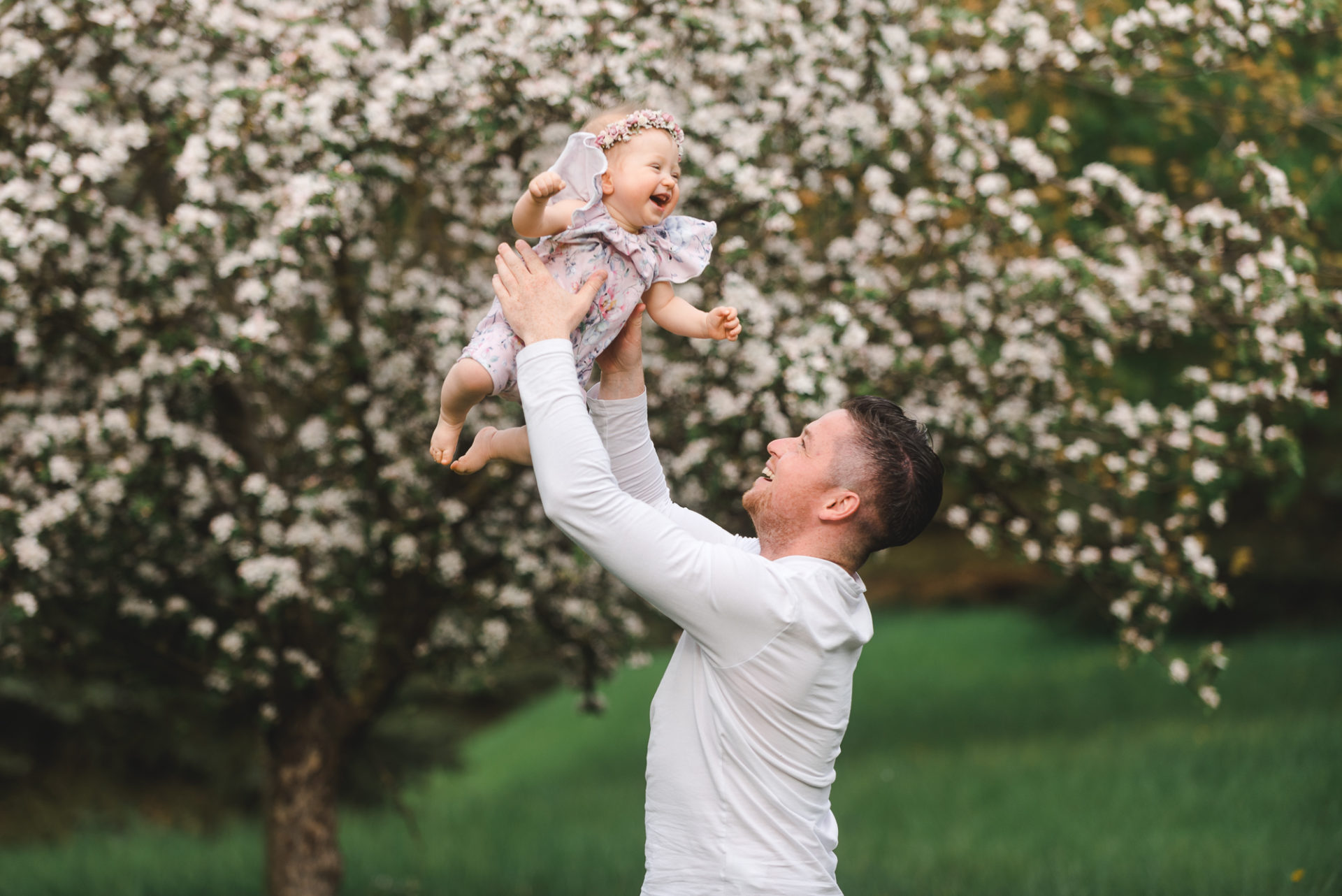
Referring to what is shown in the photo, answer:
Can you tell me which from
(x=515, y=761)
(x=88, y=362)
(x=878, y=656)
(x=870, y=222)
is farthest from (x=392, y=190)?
(x=878, y=656)

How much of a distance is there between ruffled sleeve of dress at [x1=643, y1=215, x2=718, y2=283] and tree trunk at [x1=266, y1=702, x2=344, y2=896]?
158 inches

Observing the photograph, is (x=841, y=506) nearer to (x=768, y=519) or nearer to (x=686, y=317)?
(x=768, y=519)

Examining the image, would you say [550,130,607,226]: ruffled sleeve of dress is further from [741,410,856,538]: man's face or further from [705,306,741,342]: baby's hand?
[741,410,856,538]: man's face

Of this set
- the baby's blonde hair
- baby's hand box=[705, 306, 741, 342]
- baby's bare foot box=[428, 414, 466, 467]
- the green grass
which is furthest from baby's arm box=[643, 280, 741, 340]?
the green grass

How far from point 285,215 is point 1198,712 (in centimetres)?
1026

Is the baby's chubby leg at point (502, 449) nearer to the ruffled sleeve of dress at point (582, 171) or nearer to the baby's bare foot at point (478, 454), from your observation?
the baby's bare foot at point (478, 454)

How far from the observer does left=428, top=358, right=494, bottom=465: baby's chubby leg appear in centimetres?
265

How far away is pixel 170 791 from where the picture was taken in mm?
12141

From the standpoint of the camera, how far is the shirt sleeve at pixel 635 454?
2.82 m

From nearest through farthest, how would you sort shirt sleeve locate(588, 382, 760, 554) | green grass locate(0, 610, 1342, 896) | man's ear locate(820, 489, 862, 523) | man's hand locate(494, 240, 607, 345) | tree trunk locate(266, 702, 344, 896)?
man's hand locate(494, 240, 607, 345), man's ear locate(820, 489, 862, 523), shirt sleeve locate(588, 382, 760, 554), tree trunk locate(266, 702, 344, 896), green grass locate(0, 610, 1342, 896)

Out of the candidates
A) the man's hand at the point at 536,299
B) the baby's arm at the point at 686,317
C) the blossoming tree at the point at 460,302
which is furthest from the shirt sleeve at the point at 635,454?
the blossoming tree at the point at 460,302

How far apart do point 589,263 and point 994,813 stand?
6.96 metres

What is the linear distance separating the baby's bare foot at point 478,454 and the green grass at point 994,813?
14.4 feet

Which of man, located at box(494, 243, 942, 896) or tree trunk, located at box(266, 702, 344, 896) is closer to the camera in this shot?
man, located at box(494, 243, 942, 896)
